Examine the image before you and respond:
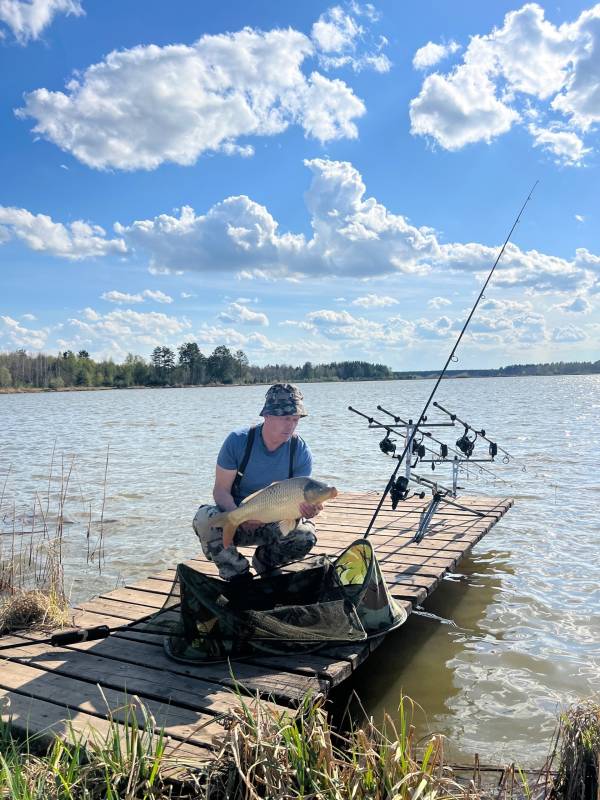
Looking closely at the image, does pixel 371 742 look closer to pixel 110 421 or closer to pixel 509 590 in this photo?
pixel 509 590

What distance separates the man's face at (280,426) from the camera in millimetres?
4852

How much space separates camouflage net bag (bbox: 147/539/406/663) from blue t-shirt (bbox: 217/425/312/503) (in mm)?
725

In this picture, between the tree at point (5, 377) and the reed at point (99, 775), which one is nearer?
the reed at point (99, 775)

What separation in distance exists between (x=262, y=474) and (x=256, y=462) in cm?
11

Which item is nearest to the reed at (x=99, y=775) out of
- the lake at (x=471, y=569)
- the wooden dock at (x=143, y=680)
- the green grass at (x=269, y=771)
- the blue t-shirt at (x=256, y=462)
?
the green grass at (x=269, y=771)

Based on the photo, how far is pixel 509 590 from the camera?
7480 mm

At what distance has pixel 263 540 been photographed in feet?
17.0

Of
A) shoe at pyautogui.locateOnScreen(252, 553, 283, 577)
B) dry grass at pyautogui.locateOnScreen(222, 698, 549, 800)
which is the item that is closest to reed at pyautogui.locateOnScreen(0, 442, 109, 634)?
shoe at pyautogui.locateOnScreen(252, 553, 283, 577)

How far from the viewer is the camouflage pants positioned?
504cm

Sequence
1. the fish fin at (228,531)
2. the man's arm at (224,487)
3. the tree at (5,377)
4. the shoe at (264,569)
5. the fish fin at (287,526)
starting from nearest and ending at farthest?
the fish fin at (228,531) → the fish fin at (287,526) → the man's arm at (224,487) → the shoe at (264,569) → the tree at (5,377)

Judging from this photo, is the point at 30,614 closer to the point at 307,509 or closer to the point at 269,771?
the point at 307,509

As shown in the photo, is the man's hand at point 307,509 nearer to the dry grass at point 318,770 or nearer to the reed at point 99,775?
the dry grass at point 318,770

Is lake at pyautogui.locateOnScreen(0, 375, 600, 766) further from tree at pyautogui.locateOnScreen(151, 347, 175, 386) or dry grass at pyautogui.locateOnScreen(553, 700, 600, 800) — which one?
tree at pyautogui.locateOnScreen(151, 347, 175, 386)

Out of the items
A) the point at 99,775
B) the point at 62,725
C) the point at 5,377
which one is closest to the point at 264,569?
the point at 62,725
